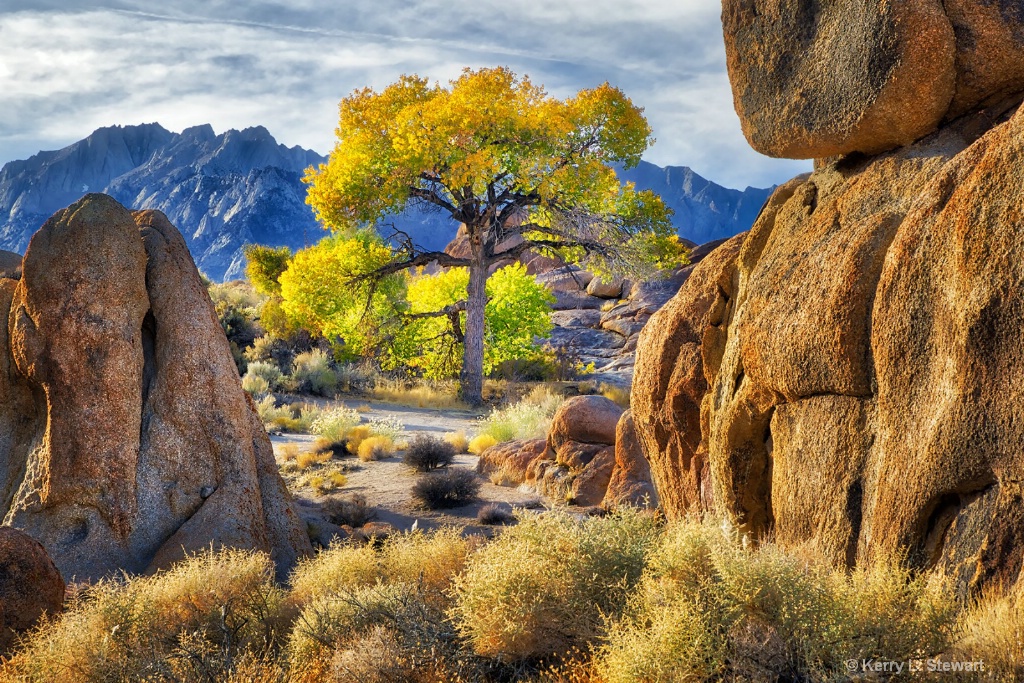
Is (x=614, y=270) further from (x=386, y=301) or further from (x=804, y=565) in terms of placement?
(x=804, y=565)

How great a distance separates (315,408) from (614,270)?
8439mm

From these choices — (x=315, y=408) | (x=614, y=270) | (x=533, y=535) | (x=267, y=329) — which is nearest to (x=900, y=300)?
(x=533, y=535)

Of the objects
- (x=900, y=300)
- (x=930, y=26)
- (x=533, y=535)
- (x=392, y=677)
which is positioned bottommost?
(x=392, y=677)

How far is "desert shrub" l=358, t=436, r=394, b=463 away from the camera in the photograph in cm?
1382

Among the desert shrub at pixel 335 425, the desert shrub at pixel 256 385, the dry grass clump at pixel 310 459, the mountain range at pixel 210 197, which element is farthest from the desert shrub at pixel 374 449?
the mountain range at pixel 210 197

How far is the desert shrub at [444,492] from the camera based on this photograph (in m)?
10.4

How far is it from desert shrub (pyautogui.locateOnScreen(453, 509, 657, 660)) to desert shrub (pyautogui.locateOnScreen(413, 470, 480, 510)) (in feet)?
19.1

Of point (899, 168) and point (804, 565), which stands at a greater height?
point (899, 168)

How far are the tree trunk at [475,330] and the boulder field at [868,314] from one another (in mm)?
16067

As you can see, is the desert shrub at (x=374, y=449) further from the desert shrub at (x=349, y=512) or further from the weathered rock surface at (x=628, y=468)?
the weathered rock surface at (x=628, y=468)

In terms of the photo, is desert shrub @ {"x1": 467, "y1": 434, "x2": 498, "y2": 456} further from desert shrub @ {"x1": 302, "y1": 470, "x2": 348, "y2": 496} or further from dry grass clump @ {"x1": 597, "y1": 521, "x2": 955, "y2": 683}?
dry grass clump @ {"x1": 597, "y1": 521, "x2": 955, "y2": 683}

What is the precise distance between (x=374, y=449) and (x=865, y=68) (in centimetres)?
1096

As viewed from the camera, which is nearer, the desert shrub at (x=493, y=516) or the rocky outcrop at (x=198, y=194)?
the desert shrub at (x=493, y=516)

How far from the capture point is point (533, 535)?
4.62 m
